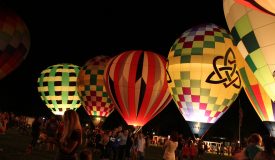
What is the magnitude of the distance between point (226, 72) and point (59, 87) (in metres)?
12.5

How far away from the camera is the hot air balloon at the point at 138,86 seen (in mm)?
17625

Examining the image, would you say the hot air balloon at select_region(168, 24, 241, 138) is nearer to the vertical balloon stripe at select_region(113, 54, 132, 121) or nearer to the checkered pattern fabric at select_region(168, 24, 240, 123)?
the checkered pattern fabric at select_region(168, 24, 240, 123)

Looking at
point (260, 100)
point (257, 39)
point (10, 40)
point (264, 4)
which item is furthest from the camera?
point (10, 40)

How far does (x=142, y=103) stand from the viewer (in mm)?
17641

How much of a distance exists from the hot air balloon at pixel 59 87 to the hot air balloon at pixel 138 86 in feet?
24.9

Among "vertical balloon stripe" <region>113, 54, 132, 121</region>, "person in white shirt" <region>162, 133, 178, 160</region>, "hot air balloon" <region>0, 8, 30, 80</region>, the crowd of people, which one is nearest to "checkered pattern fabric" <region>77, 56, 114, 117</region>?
"hot air balloon" <region>0, 8, 30, 80</region>

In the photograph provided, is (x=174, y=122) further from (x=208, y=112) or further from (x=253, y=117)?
(x=208, y=112)

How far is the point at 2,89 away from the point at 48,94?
35.3 metres

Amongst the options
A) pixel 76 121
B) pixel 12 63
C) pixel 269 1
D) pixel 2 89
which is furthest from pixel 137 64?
pixel 2 89

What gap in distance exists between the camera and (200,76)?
16.1 m

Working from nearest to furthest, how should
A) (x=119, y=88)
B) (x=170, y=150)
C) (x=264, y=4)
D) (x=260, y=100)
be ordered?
(x=264, y=4) → (x=170, y=150) → (x=260, y=100) → (x=119, y=88)

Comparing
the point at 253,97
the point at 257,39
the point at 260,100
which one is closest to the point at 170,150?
the point at 257,39

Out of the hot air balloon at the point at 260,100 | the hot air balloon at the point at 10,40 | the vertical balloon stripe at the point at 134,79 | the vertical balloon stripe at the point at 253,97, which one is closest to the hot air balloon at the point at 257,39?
the hot air balloon at the point at 260,100

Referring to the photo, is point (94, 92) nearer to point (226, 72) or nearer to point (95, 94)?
point (95, 94)
